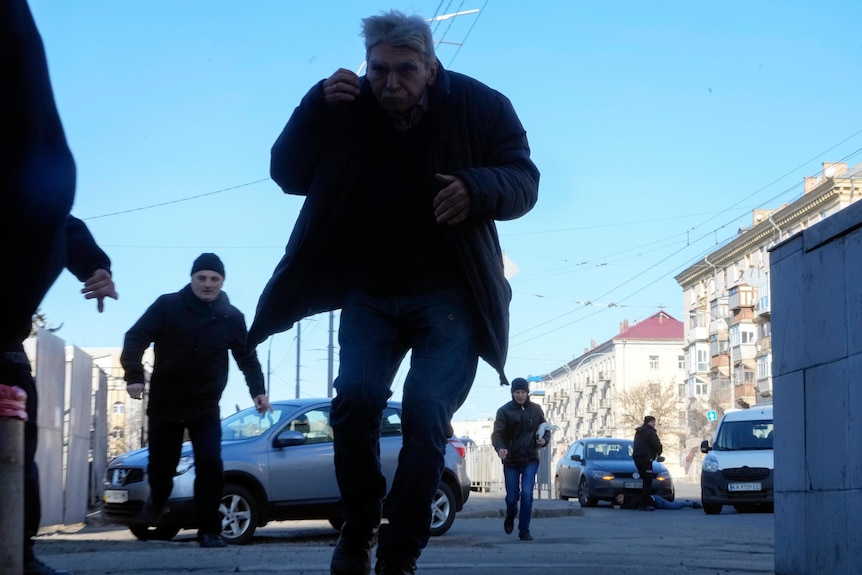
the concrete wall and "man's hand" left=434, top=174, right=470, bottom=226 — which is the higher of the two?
"man's hand" left=434, top=174, right=470, bottom=226

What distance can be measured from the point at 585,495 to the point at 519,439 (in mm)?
15267

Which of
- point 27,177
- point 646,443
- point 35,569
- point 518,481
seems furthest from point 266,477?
point 646,443

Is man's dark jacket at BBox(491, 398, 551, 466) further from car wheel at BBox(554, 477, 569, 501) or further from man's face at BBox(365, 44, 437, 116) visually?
car wheel at BBox(554, 477, 569, 501)

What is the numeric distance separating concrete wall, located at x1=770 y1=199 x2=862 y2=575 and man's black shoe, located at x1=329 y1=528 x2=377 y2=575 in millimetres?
2280

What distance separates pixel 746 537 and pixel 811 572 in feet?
27.0

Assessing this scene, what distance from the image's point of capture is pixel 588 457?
2948cm

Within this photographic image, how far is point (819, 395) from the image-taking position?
5.91 metres

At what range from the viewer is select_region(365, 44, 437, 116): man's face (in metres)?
4.15

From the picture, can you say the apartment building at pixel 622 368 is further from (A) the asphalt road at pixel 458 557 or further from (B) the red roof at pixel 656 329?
(A) the asphalt road at pixel 458 557

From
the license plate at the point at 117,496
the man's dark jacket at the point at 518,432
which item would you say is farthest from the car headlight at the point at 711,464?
the license plate at the point at 117,496

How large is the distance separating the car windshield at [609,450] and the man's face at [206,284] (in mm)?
21793

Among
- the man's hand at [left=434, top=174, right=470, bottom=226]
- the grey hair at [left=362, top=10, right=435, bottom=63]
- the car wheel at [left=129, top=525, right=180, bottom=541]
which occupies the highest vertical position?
the grey hair at [left=362, top=10, right=435, bottom=63]

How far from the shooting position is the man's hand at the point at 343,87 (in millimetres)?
4051

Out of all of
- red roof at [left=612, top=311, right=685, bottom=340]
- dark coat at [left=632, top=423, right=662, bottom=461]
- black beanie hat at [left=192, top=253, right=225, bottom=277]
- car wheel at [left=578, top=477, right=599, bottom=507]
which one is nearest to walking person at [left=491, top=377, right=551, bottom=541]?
black beanie hat at [left=192, top=253, right=225, bottom=277]
